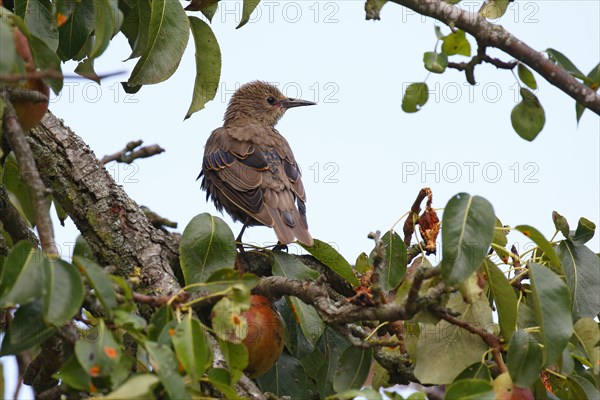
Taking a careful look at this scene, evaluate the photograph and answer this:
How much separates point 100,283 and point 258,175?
12.1ft

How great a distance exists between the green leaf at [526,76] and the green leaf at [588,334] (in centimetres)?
100

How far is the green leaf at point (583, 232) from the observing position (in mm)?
3533

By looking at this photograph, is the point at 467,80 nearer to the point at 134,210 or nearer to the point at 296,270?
the point at 296,270

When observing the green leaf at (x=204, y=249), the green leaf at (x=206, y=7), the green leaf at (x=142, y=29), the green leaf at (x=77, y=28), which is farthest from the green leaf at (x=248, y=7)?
the green leaf at (x=204, y=249)

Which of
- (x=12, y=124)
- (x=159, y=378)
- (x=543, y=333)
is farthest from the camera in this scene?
(x=543, y=333)

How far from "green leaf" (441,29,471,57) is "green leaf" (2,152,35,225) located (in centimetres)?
189

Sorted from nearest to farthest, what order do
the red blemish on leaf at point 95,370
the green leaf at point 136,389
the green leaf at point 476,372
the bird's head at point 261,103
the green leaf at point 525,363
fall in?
1. the green leaf at point 136,389
2. the red blemish on leaf at point 95,370
3. the green leaf at point 525,363
4. the green leaf at point 476,372
5. the bird's head at point 261,103

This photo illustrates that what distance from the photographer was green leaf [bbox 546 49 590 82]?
3.43 meters

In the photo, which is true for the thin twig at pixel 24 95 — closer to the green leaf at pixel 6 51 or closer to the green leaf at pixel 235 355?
the green leaf at pixel 6 51

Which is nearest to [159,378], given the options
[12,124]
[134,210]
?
[12,124]

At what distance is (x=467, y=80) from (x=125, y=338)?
68.9 inches

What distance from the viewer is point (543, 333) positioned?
2727 millimetres

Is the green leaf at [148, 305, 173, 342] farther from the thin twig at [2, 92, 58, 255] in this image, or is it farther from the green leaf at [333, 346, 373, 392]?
the green leaf at [333, 346, 373, 392]

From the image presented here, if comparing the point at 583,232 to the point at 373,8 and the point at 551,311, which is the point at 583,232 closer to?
the point at 551,311
